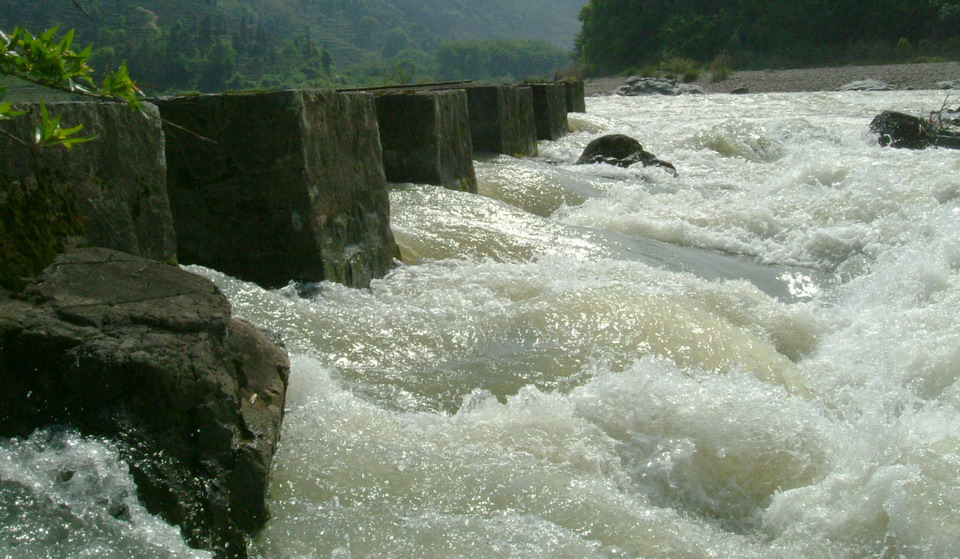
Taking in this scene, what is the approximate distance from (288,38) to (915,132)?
43631 mm

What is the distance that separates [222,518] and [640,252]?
16.9ft

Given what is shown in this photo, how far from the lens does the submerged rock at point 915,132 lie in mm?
12844


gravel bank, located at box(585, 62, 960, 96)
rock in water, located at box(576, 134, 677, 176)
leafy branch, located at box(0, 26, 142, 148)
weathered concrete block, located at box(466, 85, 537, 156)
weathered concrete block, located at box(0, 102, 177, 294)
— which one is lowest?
gravel bank, located at box(585, 62, 960, 96)

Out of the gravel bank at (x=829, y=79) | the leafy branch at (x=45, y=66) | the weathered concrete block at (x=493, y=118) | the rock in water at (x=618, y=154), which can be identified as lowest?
the gravel bank at (x=829, y=79)

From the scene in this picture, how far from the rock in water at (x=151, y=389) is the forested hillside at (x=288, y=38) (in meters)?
0.67

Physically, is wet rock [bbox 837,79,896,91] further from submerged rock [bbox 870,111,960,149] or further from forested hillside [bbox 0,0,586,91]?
submerged rock [bbox 870,111,960,149]

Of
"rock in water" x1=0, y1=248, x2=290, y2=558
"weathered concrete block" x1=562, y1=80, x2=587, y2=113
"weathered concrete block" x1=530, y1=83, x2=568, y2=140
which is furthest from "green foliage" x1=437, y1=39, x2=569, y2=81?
"rock in water" x1=0, y1=248, x2=290, y2=558

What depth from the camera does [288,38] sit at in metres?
52.2

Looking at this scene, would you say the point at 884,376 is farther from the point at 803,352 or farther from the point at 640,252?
the point at 640,252

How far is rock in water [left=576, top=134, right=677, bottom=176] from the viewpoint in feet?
39.3

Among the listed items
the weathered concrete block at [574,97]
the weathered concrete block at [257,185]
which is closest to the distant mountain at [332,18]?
the weathered concrete block at [257,185]

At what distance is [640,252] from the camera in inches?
288

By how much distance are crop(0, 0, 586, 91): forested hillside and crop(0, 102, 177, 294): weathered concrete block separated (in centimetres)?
26

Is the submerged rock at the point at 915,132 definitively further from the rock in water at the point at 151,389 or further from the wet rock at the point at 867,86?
the wet rock at the point at 867,86
